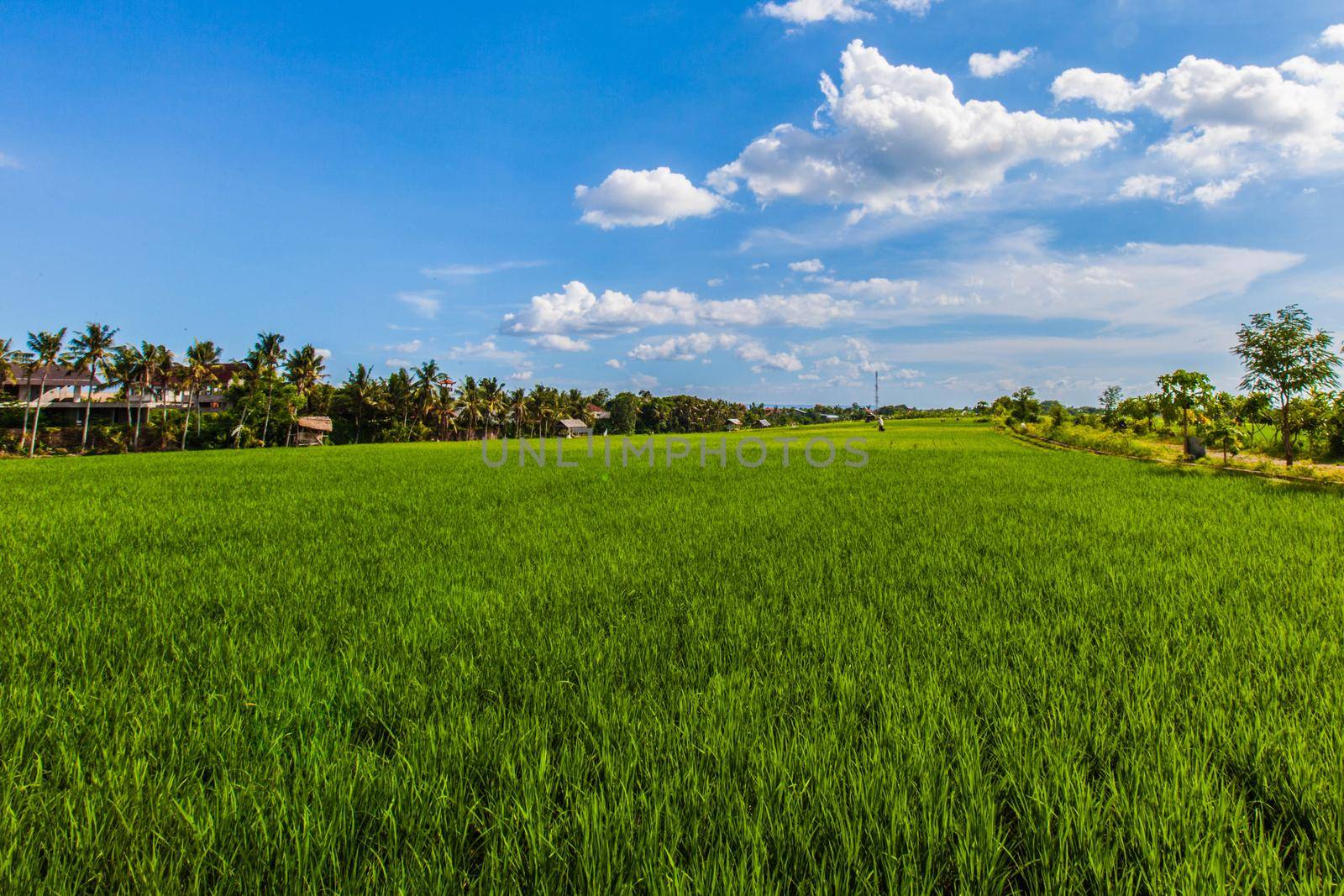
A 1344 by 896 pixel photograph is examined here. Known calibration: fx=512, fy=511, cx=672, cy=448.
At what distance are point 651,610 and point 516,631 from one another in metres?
0.94

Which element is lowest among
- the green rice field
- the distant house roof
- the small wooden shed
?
the green rice field

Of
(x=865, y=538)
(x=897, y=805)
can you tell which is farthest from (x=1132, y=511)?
(x=897, y=805)

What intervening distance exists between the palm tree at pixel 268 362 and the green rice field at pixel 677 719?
142 feet

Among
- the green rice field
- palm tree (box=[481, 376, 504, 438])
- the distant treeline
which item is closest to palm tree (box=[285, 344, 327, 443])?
the distant treeline

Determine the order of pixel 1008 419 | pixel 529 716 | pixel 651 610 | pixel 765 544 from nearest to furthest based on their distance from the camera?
1. pixel 529 716
2. pixel 651 610
3. pixel 765 544
4. pixel 1008 419

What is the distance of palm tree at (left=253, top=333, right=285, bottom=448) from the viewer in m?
40.3

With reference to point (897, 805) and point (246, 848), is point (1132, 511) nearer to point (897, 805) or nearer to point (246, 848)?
point (897, 805)

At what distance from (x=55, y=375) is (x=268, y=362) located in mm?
16966

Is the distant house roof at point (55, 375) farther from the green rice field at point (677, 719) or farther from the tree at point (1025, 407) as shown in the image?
the tree at point (1025, 407)

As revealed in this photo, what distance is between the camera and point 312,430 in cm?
4838

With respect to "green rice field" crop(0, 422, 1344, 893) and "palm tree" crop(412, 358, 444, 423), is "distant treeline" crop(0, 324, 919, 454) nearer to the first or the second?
"palm tree" crop(412, 358, 444, 423)

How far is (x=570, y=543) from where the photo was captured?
5840mm

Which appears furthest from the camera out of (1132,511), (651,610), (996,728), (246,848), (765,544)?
(1132,511)

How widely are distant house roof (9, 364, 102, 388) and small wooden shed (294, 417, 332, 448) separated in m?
13.4
